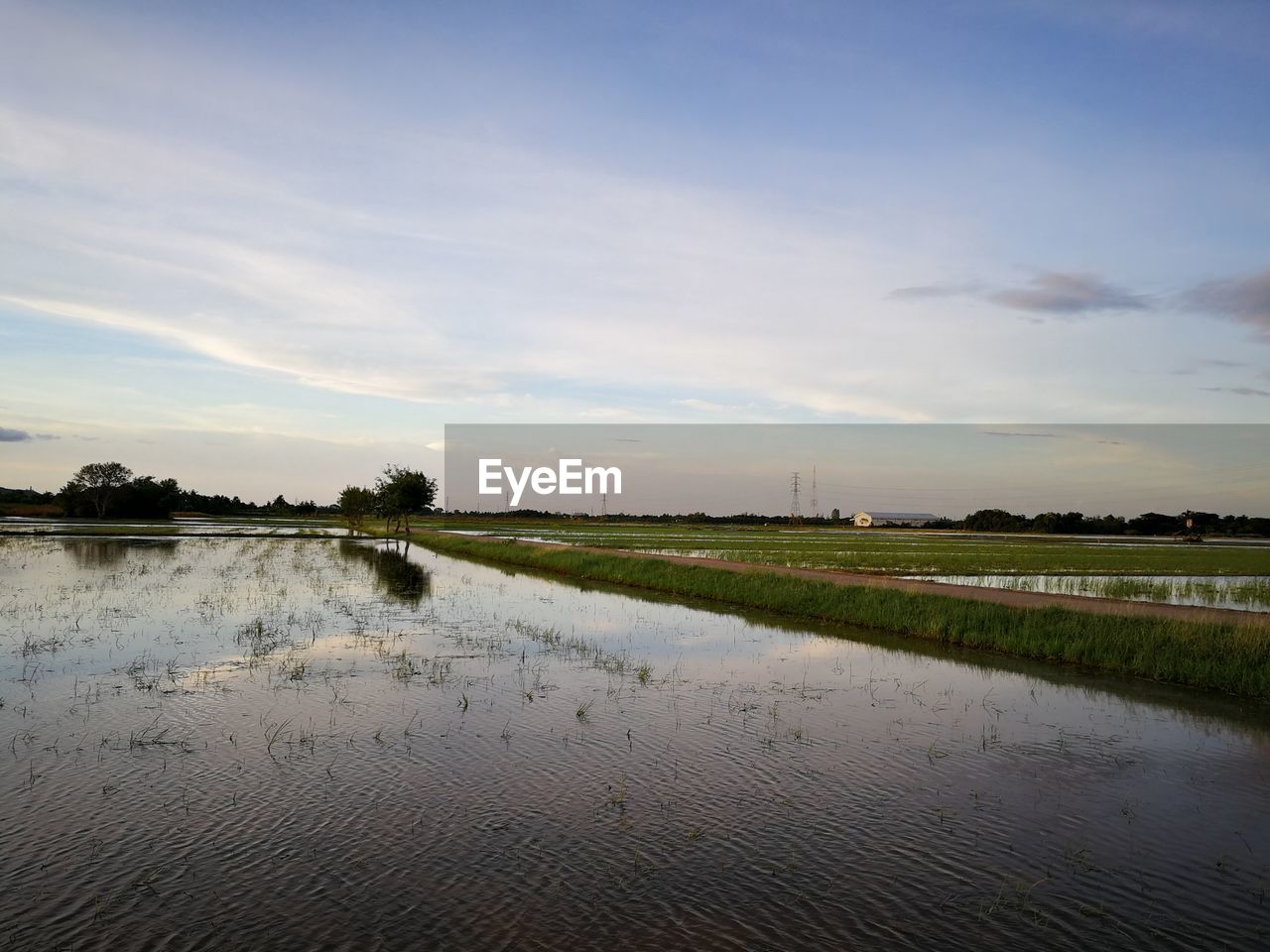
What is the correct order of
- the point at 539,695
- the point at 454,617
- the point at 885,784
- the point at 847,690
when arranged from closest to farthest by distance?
the point at 885,784
the point at 539,695
the point at 847,690
the point at 454,617

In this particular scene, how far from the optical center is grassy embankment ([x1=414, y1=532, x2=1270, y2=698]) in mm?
16922

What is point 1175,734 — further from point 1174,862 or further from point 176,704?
point 176,704

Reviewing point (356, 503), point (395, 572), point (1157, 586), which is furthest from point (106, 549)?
point (1157, 586)

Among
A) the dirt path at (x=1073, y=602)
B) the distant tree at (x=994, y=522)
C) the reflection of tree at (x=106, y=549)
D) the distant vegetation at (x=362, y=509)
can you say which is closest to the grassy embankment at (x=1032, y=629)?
the dirt path at (x=1073, y=602)

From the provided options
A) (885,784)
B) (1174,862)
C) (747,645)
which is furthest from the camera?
(747,645)

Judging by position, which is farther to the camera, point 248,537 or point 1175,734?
point 248,537

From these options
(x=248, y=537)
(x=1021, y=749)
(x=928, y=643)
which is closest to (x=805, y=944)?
(x=1021, y=749)

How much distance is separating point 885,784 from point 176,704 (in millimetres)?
10147

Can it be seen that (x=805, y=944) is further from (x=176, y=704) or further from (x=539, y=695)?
(x=176, y=704)

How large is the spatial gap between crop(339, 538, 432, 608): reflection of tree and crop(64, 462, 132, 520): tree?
184 ft

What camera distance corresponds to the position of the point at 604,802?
9.07 m

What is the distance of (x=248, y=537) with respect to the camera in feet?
228

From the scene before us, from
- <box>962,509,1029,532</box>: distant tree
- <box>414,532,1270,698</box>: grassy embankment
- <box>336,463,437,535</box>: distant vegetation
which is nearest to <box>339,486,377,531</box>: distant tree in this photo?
<box>336,463,437,535</box>: distant vegetation

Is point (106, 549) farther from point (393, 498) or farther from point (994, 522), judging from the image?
point (994, 522)
